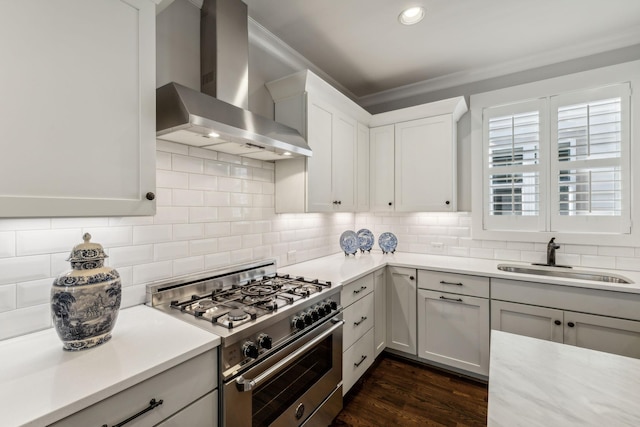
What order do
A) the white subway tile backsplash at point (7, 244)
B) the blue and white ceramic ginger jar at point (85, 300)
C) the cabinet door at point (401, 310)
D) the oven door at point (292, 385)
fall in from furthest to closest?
the cabinet door at point (401, 310)
the oven door at point (292, 385)
the white subway tile backsplash at point (7, 244)
the blue and white ceramic ginger jar at point (85, 300)

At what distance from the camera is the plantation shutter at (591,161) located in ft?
7.72

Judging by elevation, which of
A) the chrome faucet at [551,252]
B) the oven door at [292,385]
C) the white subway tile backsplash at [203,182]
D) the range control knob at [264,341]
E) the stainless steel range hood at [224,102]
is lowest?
the oven door at [292,385]

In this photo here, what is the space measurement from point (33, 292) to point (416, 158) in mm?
2887

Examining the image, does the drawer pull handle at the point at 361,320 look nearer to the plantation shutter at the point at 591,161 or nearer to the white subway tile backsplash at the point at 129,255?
the white subway tile backsplash at the point at 129,255

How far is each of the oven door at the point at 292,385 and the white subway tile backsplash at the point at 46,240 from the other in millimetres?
944

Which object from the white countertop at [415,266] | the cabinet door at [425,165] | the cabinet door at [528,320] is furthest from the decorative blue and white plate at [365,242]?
the cabinet door at [528,320]

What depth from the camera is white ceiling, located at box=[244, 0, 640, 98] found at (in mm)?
1959

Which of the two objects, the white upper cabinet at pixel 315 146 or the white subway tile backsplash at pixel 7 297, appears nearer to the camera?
the white subway tile backsplash at pixel 7 297

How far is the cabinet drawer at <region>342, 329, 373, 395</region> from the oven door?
142mm

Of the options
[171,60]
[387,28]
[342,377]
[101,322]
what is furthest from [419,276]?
[171,60]

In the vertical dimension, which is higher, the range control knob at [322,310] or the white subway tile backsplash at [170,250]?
the white subway tile backsplash at [170,250]

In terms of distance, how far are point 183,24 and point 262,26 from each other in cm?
63

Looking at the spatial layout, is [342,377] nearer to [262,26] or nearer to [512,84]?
[262,26]

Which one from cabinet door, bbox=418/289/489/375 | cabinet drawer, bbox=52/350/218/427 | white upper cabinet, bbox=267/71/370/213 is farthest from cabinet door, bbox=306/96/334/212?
cabinet drawer, bbox=52/350/218/427
